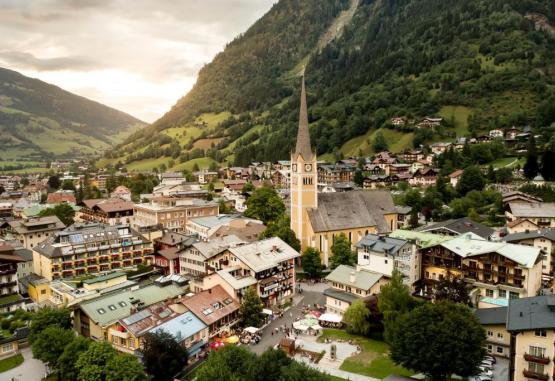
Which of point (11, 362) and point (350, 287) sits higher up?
point (350, 287)

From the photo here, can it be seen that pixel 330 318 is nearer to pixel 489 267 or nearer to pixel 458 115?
pixel 489 267

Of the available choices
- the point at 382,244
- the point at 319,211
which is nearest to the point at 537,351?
the point at 382,244

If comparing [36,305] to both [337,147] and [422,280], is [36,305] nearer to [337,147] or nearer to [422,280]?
[422,280]

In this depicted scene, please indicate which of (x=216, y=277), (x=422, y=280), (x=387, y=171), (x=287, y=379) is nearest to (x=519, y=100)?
(x=387, y=171)

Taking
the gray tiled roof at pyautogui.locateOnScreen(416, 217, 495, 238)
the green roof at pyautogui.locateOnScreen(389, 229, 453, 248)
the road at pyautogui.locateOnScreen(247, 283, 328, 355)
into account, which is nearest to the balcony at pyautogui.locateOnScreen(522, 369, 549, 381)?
the road at pyautogui.locateOnScreen(247, 283, 328, 355)

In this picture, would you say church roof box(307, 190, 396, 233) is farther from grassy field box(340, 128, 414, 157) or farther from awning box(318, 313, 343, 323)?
grassy field box(340, 128, 414, 157)

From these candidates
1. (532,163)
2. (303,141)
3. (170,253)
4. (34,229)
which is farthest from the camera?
(532,163)
